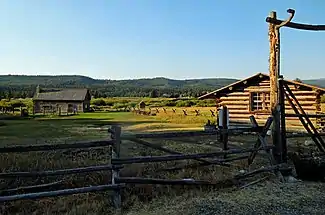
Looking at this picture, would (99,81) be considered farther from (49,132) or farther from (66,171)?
(66,171)

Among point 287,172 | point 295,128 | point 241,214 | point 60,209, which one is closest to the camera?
point 241,214

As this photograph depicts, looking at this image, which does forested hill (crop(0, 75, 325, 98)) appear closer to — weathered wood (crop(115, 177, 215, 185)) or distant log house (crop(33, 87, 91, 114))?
distant log house (crop(33, 87, 91, 114))

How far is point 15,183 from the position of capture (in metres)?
8.70

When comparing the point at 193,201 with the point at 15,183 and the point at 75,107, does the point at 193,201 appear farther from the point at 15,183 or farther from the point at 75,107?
the point at 75,107

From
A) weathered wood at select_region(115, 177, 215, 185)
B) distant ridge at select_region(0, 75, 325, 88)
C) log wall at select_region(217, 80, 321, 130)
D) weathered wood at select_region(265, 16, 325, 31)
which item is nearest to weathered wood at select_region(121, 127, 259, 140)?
weathered wood at select_region(115, 177, 215, 185)

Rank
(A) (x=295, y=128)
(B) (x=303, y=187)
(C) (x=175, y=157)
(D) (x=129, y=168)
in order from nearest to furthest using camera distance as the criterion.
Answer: (C) (x=175, y=157), (B) (x=303, y=187), (D) (x=129, y=168), (A) (x=295, y=128)

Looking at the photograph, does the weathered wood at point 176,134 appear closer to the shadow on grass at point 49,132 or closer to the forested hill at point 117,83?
the shadow on grass at point 49,132

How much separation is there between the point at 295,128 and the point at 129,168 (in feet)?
46.7

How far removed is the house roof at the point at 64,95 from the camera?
6956cm

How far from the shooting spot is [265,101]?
21.8m

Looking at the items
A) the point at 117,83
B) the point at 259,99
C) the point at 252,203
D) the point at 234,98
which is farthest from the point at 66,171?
the point at 117,83

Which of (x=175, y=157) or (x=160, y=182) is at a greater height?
(x=175, y=157)

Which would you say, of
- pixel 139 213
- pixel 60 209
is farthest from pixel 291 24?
pixel 60 209

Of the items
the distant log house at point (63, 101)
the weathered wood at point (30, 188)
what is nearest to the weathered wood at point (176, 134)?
the weathered wood at point (30, 188)
